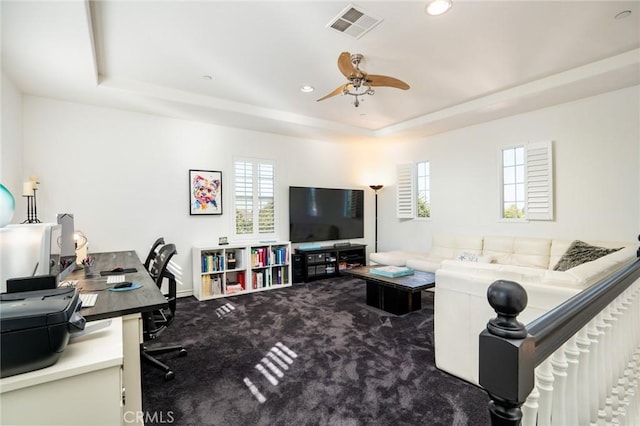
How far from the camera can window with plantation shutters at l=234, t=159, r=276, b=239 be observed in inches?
196

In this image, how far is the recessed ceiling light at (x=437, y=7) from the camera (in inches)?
87.8

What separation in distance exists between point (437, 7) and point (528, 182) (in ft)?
10.1

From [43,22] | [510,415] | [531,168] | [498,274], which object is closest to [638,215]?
[531,168]

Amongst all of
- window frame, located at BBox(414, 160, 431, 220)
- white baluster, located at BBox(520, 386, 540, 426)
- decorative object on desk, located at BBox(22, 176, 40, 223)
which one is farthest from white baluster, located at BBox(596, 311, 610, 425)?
decorative object on desk, located at BBox(22, 176, 40, 223)

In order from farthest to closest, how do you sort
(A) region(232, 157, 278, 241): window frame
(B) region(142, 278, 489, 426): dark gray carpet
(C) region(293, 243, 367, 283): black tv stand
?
(C) region(293, 243, 367, 283): black tv stand < (A) region(232, 157, 278, 241): window frame < (B) region(142, 278, 489, 426): dark gray carpet

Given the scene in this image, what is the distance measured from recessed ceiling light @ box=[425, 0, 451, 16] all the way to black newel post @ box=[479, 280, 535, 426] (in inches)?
94.3

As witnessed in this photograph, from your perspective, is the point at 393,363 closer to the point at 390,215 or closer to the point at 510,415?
the point at 510,415

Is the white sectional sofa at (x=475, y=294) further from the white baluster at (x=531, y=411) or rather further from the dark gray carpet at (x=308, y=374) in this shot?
the white baluster at (x=531, y=411)

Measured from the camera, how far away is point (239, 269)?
15.2 ft

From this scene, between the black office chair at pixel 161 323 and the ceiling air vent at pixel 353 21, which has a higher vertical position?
the ceiling air vent at pixel 353 21

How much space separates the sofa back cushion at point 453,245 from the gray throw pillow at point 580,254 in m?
1.18

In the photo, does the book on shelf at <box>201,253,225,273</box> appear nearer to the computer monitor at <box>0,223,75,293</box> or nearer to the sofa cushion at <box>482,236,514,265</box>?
the computer monitor at <box>0,223,75,293</box>

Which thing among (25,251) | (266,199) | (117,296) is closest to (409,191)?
(266,199)

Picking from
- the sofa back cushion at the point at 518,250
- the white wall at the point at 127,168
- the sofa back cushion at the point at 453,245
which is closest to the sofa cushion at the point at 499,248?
the sofa back cushion at the point at 518,250
